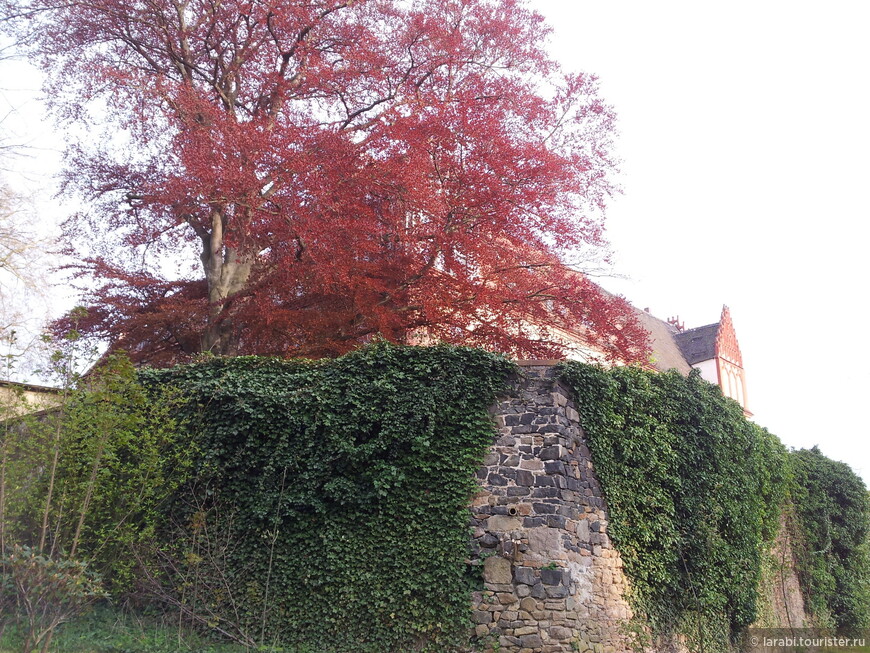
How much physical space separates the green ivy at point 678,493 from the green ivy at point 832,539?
10.8 ft

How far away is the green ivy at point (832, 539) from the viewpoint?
1423 centimetres

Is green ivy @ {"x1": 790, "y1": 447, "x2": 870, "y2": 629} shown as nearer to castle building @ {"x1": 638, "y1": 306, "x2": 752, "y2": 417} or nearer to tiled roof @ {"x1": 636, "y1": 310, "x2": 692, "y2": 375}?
tiled roof @ {"x1": 636, "y1": 310, "x2": 692, "y2": 375}

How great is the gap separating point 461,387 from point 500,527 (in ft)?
5.57

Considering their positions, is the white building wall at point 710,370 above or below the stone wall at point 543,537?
above

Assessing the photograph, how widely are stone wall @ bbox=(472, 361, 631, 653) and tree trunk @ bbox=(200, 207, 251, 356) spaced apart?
475cm

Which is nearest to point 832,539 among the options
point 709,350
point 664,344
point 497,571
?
point 497,571

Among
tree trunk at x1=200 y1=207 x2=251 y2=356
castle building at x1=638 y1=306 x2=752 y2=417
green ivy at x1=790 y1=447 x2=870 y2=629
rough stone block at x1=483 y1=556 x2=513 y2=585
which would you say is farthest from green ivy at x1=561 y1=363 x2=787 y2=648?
castle building at x1=638 y1=306 x2=752 y2=417

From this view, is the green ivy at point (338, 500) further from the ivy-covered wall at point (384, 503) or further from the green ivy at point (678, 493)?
the green ivy at point (678, 493)

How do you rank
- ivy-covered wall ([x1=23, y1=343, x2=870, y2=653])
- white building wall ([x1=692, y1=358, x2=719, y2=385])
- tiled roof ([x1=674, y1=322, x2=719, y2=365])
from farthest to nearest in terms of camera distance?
tiled roof ([x1=674, y1=322, x2=719, y2=365]) → white building wall ([x1=692, y1=358, x2=719, y2=385]) → ivy-covered wall ([x1=23, y1=343, x2=870, y2=653])

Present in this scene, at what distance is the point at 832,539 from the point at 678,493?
24.3 feet

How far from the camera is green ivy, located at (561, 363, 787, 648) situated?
9.34 meters

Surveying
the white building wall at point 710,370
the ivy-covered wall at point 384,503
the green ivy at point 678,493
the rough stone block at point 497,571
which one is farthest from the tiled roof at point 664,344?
the rough stone block at point 497,571

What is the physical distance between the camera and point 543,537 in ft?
27.6

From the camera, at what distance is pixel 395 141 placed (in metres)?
11.1
